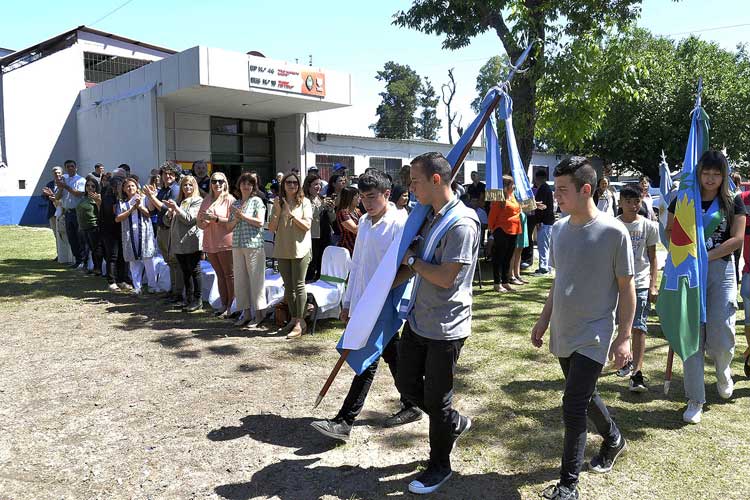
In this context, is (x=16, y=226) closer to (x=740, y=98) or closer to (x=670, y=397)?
(x=670, y=397)

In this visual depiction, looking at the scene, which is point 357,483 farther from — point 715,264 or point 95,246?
point 95,246

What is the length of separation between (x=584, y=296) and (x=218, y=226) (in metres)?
5.15

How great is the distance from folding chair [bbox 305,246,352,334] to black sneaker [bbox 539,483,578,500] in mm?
3934

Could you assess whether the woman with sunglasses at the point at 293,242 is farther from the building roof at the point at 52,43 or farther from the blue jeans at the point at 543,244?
the building roof at the point at 52,43

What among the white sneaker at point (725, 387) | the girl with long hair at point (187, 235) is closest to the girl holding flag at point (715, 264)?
the white sneaker at point (725, 387)

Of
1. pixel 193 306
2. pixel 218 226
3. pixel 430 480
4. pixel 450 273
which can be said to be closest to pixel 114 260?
pixel 193 306

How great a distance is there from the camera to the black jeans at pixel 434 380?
10.3 ft

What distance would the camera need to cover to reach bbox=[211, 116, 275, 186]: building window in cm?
2159

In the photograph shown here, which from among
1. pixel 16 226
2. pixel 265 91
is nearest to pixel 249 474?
pixel 265 91

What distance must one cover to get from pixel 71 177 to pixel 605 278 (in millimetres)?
10887

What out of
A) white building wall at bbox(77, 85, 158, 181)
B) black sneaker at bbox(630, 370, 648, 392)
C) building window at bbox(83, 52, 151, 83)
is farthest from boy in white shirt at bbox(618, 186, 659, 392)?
building window at bbox(83, 52, 151, 83)

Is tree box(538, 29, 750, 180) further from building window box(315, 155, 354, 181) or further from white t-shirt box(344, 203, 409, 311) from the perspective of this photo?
white t-shirt box(344, 203, 409, 311)

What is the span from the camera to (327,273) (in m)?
7.18

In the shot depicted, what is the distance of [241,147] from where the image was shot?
22.3 metres
